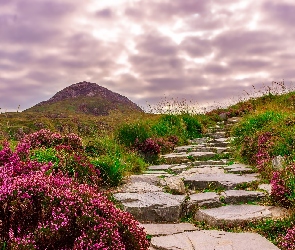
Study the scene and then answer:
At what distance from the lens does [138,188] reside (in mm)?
7117

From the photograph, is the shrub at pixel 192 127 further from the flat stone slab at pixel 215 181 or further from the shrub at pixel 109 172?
the shrub at pixel 109 172

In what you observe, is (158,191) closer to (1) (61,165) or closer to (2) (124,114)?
(1) (61,165)

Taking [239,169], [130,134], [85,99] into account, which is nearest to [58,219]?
[239,169]

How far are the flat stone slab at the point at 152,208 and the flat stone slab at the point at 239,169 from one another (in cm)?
289

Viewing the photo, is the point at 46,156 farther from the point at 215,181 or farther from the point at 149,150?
the point at 149,150

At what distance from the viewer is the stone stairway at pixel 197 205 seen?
4836mm

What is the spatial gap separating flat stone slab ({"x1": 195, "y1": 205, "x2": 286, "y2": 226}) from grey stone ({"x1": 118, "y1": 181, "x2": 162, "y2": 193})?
1173 mm

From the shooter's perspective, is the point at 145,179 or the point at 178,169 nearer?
the point at 145,179

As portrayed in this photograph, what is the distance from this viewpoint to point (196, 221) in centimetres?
602

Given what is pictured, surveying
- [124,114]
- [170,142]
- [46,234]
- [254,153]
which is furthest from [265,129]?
[46,234]

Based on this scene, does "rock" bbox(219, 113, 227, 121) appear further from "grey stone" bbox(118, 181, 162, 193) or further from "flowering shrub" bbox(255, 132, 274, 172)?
"grey stone" bbox(118, 181, 162, 193)

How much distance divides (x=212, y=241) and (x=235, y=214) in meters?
1.17

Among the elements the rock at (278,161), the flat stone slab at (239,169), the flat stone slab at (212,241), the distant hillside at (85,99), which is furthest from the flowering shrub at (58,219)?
the distant hillside at (85,99)

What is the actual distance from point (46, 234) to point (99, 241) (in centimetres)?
46
